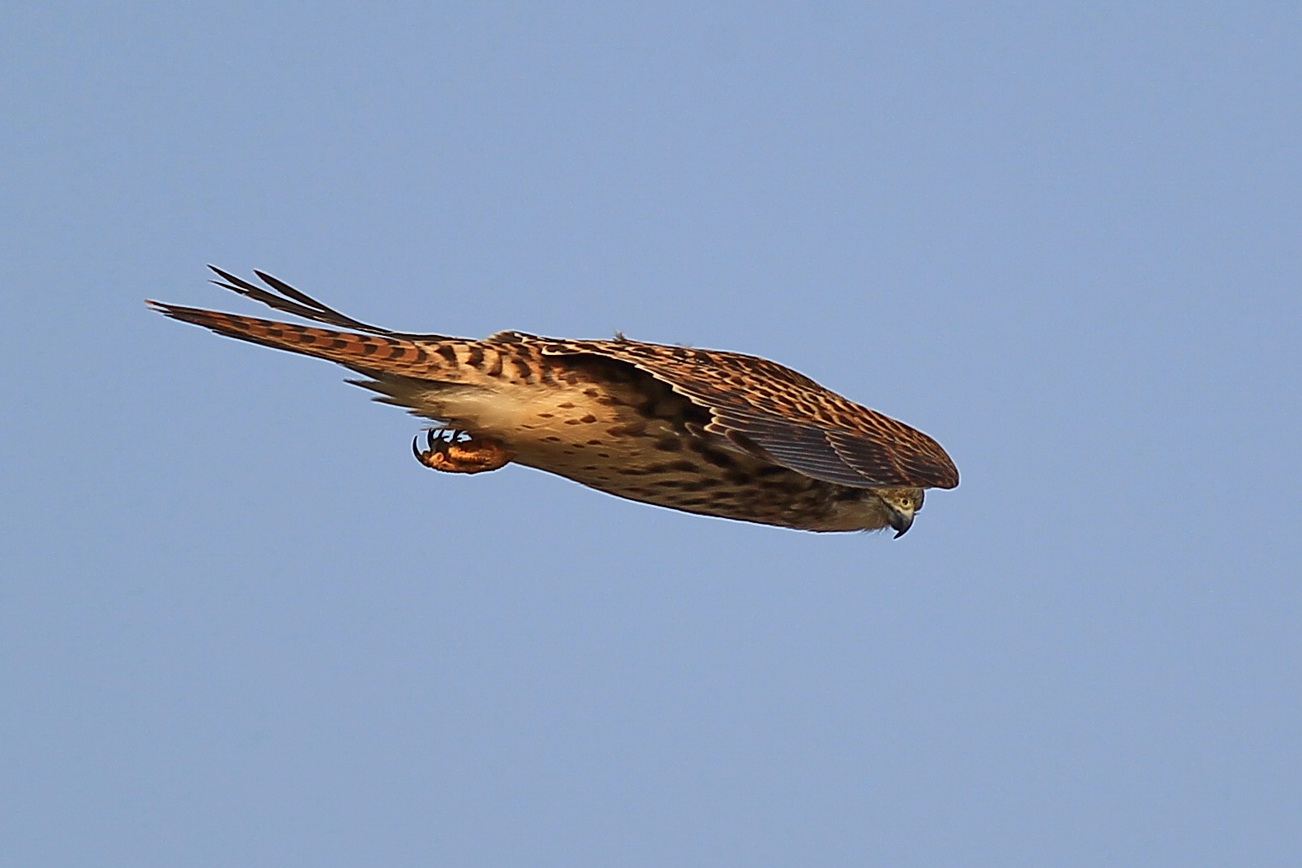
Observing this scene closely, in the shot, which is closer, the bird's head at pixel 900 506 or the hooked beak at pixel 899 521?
the bird's head at pixel 900 506

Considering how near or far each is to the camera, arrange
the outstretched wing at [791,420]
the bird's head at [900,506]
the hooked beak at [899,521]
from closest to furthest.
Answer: the outstretched wing at [791,420] → the bird's head at [900,506] → the hooked beak at [899,521]

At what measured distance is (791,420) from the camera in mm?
6777

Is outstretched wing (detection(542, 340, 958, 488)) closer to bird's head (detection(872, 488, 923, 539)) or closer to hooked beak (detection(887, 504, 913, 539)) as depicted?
bird's head (detection(872, 488, 923, 539))

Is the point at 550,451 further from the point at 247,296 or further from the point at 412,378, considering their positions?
the point at 247,296

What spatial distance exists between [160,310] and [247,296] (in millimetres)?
848

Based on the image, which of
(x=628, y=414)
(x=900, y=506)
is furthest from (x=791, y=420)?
(x=900, y=506)

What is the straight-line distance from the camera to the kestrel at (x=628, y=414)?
661cm

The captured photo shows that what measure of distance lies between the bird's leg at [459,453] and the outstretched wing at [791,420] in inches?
18.2

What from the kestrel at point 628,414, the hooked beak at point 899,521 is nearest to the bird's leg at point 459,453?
the kestrel at point 628,414

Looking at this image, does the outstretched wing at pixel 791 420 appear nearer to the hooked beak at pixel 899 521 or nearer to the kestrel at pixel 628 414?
the kestrel at pixel 628 414

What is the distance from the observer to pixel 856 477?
6523 mm

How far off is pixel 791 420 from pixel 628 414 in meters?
0.73

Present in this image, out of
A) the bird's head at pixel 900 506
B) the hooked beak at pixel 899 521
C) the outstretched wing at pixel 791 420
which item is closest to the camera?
the outstretched wing at pixel 791 420

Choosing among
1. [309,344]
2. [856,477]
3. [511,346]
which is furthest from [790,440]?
[309,344]
